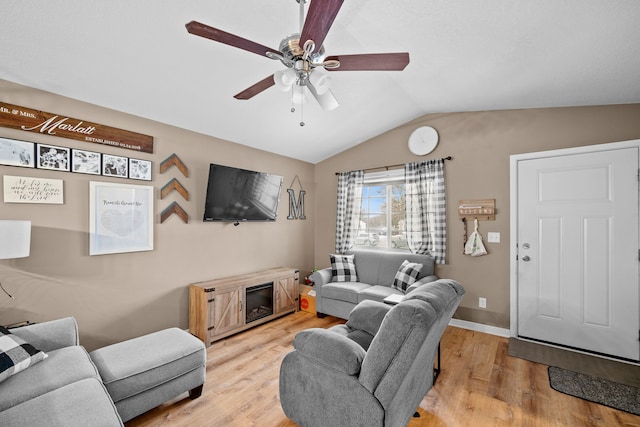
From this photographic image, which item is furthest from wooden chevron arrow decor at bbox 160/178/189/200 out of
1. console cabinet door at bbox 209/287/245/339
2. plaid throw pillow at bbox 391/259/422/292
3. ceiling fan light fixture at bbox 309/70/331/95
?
plaid throw pillow at bbox 391/259/422/292

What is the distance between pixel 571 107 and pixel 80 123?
489 cm

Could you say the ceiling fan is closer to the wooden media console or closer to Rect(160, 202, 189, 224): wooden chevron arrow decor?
Rect(160, 202, 189, 224): wooden chevron arrow decor

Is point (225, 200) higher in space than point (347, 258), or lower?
higher

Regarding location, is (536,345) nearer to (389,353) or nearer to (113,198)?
(389,353)

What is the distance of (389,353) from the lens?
1.43m

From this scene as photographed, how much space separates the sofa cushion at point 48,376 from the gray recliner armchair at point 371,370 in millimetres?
1235

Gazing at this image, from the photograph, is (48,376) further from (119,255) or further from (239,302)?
(239,302)

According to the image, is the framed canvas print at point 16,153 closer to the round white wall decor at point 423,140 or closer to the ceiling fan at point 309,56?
the ceiling fan at point 309,56

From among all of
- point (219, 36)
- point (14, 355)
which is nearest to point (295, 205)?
point (219, 36)

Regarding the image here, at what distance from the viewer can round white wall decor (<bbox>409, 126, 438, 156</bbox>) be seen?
12.7 ft

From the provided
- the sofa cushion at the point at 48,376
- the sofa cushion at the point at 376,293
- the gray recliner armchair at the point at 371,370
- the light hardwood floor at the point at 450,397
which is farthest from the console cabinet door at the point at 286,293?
the sofa cushion at the point at 48,376

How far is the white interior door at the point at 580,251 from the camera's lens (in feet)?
8.96

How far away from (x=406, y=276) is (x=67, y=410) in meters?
3.21

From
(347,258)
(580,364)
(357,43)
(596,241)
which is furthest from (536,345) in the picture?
(357,43)
